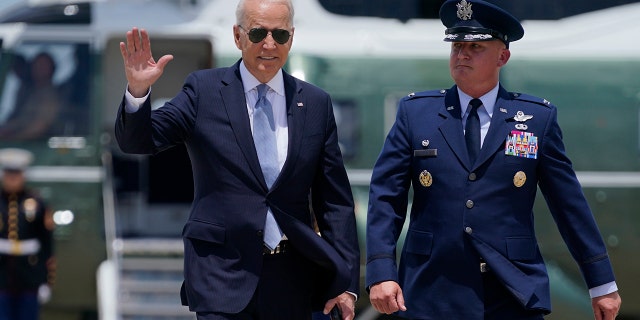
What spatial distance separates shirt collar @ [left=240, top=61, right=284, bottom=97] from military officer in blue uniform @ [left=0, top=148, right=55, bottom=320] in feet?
14.8

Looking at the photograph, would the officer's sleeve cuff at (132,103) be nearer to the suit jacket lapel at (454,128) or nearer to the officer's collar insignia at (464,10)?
the suit jacket lapel at (454,128)

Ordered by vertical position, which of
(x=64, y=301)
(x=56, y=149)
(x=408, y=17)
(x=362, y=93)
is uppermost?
(x=408, y=17)

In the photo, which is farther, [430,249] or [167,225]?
[167,225]

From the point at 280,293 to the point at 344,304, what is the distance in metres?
0.24

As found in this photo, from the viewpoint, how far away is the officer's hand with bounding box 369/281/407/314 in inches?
152

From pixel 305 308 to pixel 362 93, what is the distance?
4.42m

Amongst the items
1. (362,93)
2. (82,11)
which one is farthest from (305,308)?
(82,11)

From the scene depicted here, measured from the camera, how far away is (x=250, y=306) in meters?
3.68

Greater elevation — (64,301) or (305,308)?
(305,308)

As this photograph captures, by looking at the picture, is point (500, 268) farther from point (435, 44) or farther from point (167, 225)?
point (167, 225)

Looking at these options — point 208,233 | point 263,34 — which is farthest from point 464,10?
point 208,233

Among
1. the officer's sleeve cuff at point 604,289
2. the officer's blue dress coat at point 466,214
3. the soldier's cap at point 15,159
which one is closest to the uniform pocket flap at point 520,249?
the officer's blue dress coat at point 466,214

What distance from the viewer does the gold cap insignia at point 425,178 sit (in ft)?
13.1

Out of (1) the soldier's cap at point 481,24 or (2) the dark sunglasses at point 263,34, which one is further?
(1) the soldier's cap at point 481,24
